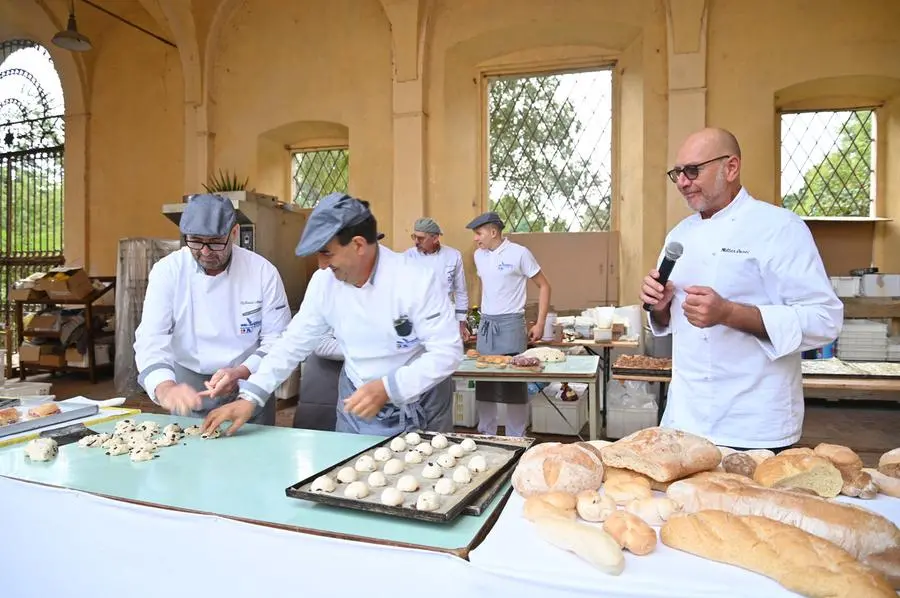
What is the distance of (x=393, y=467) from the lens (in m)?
1.53

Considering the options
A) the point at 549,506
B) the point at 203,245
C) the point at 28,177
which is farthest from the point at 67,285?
the point at 549,506

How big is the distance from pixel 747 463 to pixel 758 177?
18.4 ft

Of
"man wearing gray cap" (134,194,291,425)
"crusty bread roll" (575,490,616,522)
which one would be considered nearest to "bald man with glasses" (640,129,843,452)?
"crusty bread roll" (575,490,616,522)

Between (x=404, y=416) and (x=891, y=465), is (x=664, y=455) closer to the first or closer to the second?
(x=891, y=465)

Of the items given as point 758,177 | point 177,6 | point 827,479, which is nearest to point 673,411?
point 827,479

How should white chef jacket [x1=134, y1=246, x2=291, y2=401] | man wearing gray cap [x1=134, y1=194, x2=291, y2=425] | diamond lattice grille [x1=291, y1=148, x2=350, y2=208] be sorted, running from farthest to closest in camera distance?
diamond lattice grille [x1=291, y1=148, x2=350, y2=208] < white chef jacket [x1=134, y1=246, x2=291, y2=401] < man wearing gray cap [x1=134, y1=194, x2=291, y2=425]

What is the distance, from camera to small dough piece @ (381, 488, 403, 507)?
1.30m

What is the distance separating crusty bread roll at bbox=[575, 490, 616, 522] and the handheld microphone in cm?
89

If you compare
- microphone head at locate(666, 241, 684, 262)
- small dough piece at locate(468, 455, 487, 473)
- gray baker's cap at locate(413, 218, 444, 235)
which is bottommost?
small dough piece at locate(468, 455, 487, 473)

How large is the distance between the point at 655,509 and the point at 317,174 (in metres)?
7.72

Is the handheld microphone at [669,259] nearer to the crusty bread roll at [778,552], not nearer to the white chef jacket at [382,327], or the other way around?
the white chef jacket at [382,327]

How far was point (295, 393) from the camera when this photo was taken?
695cm

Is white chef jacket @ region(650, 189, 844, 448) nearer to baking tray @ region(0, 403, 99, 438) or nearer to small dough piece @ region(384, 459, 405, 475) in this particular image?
small dough piece @ region(384, 459, 405, 475)

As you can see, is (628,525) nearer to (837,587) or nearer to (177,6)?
(837,587)
